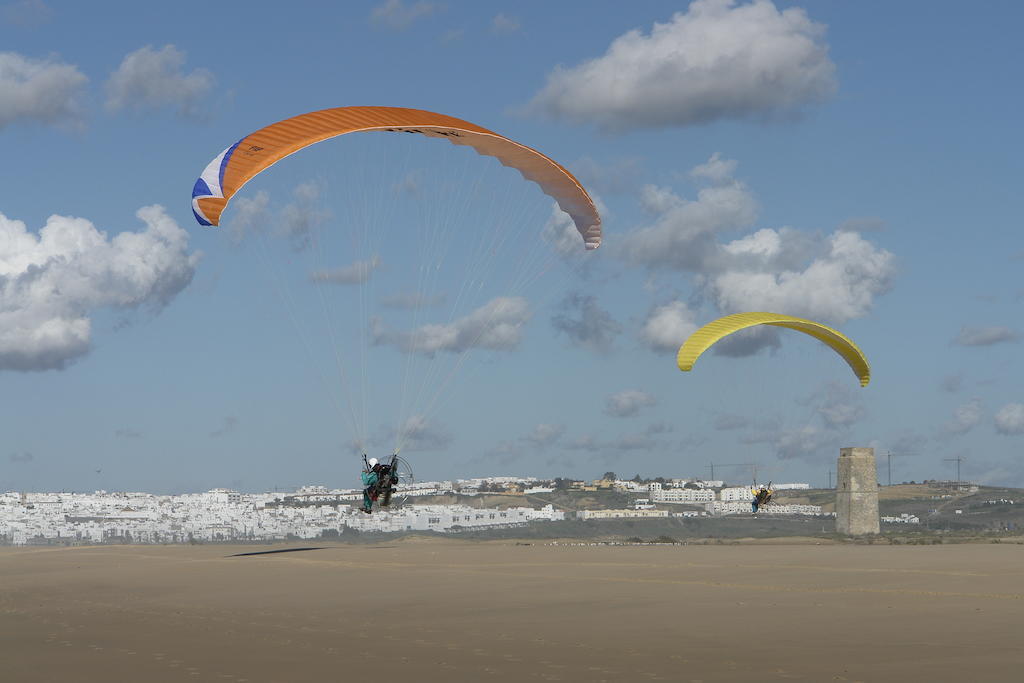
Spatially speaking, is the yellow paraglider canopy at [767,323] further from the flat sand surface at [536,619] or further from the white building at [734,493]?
the white building at [734,493]

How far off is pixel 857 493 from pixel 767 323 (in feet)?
27.9

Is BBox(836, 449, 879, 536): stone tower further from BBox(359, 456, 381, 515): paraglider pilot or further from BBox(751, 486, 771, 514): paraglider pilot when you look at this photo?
BBox(359, 456, 381, 515): paraglider pilot

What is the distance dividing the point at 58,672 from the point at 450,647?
4544 mm

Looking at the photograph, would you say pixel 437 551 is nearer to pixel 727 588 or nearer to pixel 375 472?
pixel 375 472

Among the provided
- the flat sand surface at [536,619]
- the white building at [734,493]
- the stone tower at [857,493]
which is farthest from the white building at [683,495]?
the flat sand surface at [536,619]

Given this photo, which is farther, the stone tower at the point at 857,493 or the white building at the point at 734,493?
the white building at the point at 734,493

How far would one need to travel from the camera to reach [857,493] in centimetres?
4400

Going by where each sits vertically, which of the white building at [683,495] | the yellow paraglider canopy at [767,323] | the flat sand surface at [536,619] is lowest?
the flat sand surface at [536,619]

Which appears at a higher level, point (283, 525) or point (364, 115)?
point (364, 115)

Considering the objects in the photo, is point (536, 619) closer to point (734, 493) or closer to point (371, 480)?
point (371, 480)

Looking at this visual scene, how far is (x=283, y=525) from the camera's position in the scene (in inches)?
2621

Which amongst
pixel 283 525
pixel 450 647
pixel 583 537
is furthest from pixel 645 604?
pixel 283 525

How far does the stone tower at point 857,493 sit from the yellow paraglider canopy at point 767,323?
3.21 m

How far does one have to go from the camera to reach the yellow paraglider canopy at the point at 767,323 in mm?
38391
